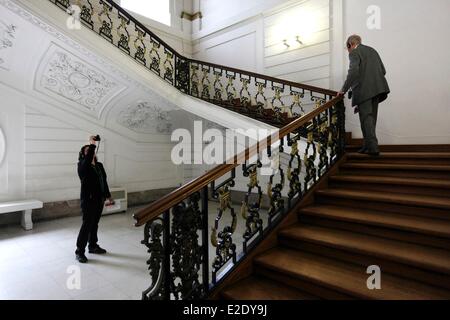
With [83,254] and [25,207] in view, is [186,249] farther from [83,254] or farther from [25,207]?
[25,207]

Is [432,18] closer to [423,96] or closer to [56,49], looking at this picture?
[423,96]

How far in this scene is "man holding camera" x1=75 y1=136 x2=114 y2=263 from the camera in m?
3.28

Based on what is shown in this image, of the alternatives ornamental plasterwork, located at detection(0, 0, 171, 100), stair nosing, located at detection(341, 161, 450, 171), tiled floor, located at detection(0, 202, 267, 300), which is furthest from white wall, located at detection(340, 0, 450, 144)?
ornamental plasterwork, located at detection(0, 0, 171, 100)

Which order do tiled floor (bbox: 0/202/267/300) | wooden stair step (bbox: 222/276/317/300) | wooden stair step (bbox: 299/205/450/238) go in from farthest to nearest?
tiled floor (bbox: 0/202/267/300), wooden stair step (bbox: 299/205/450/238), wooden stair step (bbox: 222/276/317/300)

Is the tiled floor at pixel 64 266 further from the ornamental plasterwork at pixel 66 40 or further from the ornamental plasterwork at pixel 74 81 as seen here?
the ornamental plasterwork at pixel 66 40

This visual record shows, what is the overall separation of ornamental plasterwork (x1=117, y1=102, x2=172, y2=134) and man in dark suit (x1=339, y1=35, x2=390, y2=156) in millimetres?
4079

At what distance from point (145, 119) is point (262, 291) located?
540cm

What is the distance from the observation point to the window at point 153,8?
22.9 feet

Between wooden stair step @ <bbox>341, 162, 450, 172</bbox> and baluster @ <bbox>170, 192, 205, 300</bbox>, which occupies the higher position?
wooden stair step @ <bbox>341, 162, 450, 172</bbox>

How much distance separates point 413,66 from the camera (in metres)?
4.34

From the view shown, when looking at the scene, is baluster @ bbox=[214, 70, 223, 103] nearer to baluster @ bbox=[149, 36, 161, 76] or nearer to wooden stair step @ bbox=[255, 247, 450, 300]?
baluster @ bbox=[149, 36, 161, 76]

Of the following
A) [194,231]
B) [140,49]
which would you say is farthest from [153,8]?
[194,231]

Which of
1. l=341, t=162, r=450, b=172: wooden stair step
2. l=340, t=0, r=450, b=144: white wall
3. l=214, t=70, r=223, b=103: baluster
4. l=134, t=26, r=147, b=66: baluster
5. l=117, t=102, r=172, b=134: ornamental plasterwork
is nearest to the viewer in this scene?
l=341, t=162, r=450, b=172: wooden stair step

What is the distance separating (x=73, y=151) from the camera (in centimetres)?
554
